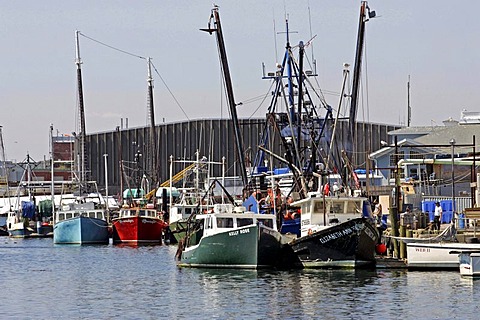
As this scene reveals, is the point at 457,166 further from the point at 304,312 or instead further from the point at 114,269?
the point at 304,312

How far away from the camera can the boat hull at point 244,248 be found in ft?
156

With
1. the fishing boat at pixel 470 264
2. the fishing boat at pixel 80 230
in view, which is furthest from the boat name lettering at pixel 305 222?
the fishing boat at pixel 80 230

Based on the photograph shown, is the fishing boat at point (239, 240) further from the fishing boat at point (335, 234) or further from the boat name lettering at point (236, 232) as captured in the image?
the fishing boat at point (335, 234)

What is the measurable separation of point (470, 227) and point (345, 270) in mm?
6533

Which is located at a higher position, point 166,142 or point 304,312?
point 166,142

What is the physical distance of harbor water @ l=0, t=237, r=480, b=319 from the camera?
36156 mm

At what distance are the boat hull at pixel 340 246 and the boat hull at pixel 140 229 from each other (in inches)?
Result: 1321

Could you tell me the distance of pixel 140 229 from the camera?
265 ft

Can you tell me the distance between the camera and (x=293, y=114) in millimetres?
67625

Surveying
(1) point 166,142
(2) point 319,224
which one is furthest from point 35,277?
(1) point 166,142

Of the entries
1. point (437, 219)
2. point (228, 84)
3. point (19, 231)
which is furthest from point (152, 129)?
point (437, 219)

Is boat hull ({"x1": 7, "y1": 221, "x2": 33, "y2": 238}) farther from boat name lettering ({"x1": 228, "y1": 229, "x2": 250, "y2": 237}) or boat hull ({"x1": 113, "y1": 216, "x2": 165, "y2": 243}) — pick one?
boat name lettering ({"x1": 228, "y1": 229, "x2": 250, "y2": 237})

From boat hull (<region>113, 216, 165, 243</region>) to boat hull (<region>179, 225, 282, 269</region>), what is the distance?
31.2 metres

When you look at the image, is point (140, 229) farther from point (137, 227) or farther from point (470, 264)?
point (470, 264)
